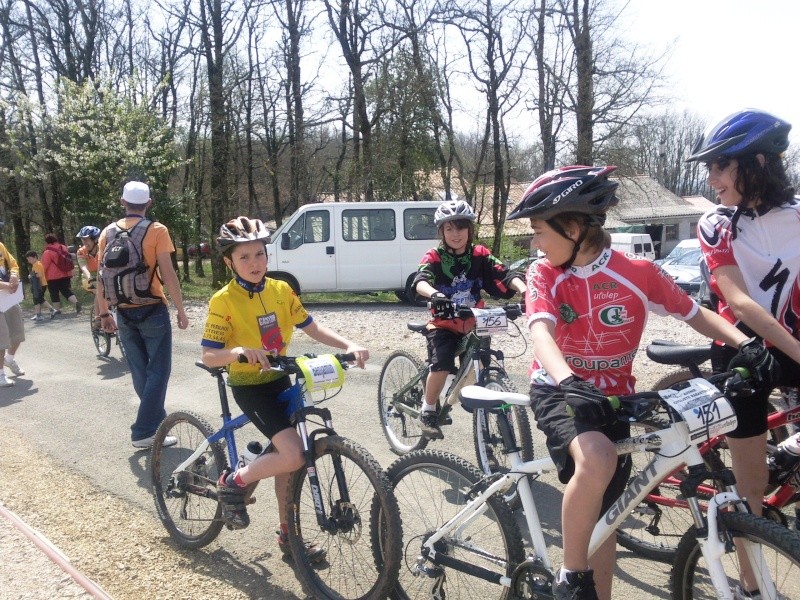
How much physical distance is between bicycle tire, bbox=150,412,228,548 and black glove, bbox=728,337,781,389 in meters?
2.57

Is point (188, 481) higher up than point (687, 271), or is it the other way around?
point (687, 271)

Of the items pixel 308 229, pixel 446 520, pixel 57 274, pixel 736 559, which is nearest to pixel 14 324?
pixel 57 274

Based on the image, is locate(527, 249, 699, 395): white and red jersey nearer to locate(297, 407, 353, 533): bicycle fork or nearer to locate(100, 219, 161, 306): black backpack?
locate(297, 407, 353, 533): bicycle fork

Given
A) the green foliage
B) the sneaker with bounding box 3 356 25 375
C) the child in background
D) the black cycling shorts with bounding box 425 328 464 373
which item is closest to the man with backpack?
the black cycling shorts with bounding box 425 328 464 373

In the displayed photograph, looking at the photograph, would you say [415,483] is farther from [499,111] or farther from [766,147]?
[499,111]

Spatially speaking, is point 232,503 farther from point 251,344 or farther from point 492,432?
point 492,432

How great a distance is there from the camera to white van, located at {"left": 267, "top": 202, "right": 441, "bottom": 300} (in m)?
15.7

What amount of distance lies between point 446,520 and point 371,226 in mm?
13283

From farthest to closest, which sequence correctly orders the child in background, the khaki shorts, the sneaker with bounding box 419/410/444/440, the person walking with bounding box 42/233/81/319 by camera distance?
1. the person walking with bounding box 42/233/81/319
2. the child in background
3. the khaki shorts
4. the sneaker with bounding box 419/410/444/440

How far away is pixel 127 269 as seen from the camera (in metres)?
5.55

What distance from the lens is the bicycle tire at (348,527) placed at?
9.63 ft

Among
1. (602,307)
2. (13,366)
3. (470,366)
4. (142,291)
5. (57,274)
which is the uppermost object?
(602,307)

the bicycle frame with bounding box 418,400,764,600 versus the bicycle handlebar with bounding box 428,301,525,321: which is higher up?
the bicycle handlebar with bounding box 428,301,525,321

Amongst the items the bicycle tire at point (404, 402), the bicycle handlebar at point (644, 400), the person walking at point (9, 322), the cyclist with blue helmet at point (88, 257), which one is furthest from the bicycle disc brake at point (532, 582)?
the cyclist with blue helmet at point (88, 257)
